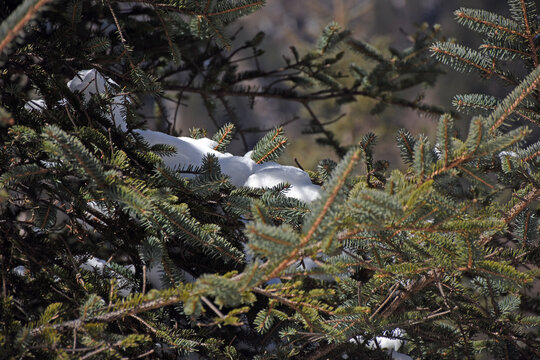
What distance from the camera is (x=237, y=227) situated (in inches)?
55.9

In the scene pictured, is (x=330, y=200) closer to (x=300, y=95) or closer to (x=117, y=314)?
(x=117, y=314)

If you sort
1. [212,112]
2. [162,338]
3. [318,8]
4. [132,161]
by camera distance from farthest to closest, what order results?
[318,8] → [212,112] → [132,161] → [162,338]

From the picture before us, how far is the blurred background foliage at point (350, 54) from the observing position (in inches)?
336

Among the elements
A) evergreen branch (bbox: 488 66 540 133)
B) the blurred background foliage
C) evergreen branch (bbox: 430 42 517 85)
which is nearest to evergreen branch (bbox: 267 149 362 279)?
evergreen branch (bbox: 488 66 540 133)

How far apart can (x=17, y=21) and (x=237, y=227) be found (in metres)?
0.83

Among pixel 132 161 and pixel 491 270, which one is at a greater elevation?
pixel 132 161

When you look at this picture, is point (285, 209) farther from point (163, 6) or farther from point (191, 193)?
point (163, 6)

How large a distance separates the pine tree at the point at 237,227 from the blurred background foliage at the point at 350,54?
6488mm

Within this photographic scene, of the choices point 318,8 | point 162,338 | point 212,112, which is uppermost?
point 318,8

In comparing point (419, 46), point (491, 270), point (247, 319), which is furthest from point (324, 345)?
point (419, 46)

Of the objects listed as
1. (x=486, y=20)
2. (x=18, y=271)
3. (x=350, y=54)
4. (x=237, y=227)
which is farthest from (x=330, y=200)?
(x=350, y=54)

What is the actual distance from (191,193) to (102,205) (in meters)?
0.25

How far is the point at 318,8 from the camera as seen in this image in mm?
11398

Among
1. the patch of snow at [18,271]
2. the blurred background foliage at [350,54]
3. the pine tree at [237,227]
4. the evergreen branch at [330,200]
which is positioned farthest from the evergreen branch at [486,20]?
the blurred background foliage at [350,54]
